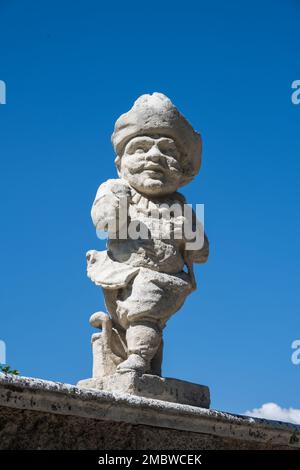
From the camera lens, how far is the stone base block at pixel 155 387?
15.7 ft

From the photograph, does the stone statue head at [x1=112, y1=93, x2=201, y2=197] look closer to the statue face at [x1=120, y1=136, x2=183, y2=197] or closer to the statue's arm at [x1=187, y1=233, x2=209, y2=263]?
the statue face at [x1=120, y1=136, x2=183, y2=197]

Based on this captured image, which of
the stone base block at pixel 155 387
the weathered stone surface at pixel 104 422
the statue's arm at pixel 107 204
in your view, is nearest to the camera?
the weathered stone surface at pixel 104 422

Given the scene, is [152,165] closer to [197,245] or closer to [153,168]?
[153,168]

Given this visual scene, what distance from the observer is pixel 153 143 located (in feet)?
18.2

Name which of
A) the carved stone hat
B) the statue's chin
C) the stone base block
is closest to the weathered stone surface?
the stone base block

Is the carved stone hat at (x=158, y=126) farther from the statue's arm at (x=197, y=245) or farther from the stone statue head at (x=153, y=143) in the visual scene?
the statue's arm at (x=197, y=245)

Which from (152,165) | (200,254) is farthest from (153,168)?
(200,254)

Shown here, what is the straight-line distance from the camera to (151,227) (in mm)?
5355

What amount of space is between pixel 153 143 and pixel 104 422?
2.11 meters

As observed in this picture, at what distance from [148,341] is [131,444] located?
0.84 m

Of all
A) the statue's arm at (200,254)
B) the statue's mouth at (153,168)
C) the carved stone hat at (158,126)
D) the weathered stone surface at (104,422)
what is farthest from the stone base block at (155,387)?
the carved stone hat at (158,126)

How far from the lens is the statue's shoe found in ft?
16.0
